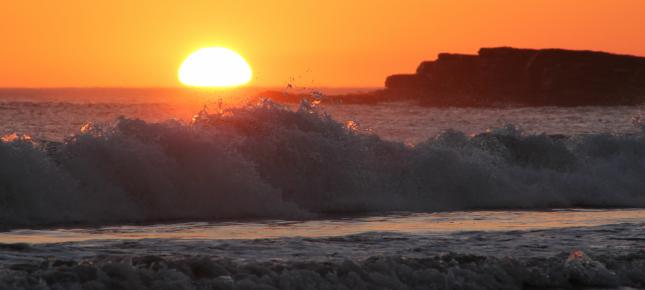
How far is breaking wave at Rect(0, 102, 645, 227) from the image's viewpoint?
1603cm

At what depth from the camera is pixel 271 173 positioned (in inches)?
723

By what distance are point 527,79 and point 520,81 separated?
2.37 ft

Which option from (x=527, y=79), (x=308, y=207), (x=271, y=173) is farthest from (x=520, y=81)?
(x=308, y=207)

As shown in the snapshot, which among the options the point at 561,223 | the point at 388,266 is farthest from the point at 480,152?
the point at 388,266

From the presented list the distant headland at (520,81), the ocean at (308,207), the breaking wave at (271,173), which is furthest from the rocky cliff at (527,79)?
the ocean at (308,207)

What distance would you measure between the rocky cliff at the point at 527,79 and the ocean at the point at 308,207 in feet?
263

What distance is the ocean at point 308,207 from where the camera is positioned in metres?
10.4

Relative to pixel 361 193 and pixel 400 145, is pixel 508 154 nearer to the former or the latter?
pixel 400 145

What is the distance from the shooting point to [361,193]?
18281 millimetres

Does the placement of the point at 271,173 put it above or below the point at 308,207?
above

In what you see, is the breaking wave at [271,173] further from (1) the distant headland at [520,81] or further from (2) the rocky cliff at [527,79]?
(2) the rocky cliff at [527,79]

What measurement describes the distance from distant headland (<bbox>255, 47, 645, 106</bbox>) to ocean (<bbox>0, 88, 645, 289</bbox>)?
79.8 m

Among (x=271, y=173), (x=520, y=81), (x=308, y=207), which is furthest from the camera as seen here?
(x=520, y=81)

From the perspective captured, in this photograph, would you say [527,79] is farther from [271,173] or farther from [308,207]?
[308,207]
